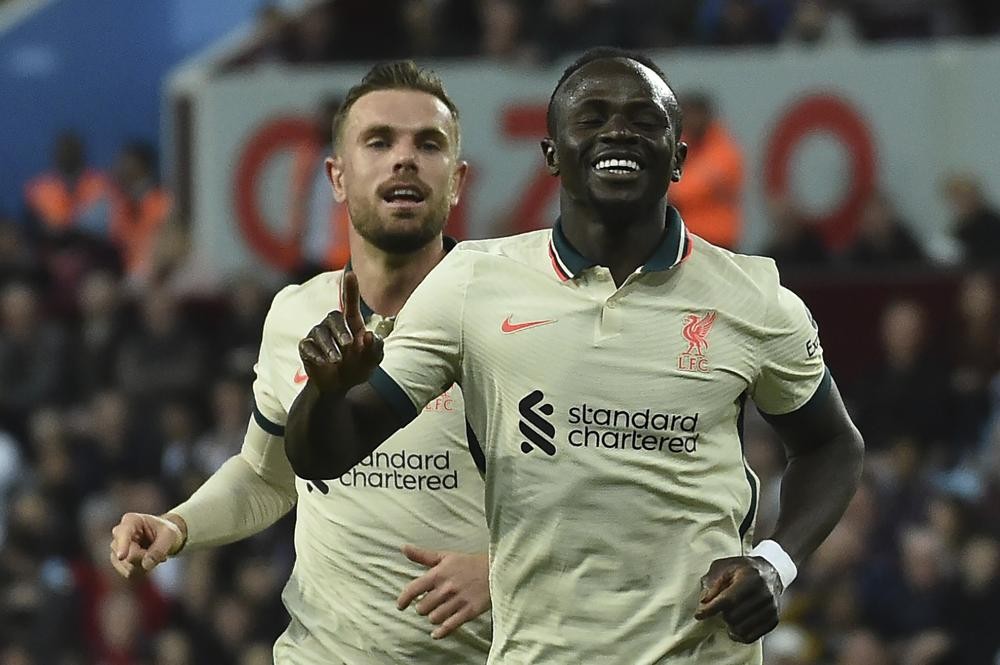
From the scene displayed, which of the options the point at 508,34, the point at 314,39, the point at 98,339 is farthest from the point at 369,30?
the point at 98,339

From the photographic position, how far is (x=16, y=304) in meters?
13.6

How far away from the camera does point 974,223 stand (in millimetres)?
12008

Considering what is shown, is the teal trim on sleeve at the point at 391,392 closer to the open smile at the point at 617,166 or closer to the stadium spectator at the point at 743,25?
the open smile at the point at 617,166

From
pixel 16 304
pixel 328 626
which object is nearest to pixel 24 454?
pixel 16 304

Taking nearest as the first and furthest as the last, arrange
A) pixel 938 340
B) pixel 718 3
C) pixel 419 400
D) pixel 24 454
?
pixel 419 400
pixel 938 340
pixel 24 454
pixel 718 3

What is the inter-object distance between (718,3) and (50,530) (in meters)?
5.76

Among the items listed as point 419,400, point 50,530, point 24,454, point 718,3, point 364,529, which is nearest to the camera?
point 419,400

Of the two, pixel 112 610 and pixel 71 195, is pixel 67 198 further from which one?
pixel 112 610

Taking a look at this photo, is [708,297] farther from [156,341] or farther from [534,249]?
[156,341]

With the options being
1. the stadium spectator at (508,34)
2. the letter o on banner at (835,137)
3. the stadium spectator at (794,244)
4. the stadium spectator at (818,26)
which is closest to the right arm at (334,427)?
the stadium spectator at (794,244)

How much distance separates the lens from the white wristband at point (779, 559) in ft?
13.6

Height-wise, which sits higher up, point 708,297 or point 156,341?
point 708,297

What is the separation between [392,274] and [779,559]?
5.00 ft

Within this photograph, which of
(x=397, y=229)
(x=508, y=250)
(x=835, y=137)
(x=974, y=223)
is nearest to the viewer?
(x=508, y=250)
